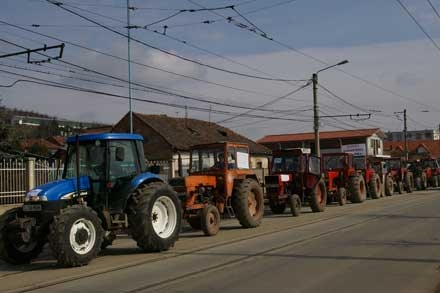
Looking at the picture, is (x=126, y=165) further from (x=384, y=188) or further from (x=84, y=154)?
(x=384, y=188)

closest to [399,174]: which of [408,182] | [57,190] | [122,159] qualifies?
[408,182]

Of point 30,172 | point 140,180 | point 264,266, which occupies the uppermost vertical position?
point 30,172

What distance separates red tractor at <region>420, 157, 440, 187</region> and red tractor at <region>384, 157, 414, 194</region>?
13.7ft

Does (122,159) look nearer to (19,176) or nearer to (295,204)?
(295,204)

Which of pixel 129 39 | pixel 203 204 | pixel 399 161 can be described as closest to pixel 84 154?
pixel 203 204

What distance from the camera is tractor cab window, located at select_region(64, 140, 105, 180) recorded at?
12.4 m

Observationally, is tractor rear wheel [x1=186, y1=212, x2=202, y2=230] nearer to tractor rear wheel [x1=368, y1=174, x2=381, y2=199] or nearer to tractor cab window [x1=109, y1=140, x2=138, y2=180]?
tractor cab window [x1=109, y1=140, x2=138, y2=180]

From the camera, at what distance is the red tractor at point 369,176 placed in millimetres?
33531

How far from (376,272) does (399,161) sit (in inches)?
1314

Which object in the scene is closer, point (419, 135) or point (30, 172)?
point (30, 172)

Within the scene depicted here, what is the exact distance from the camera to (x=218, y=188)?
57.6 ft

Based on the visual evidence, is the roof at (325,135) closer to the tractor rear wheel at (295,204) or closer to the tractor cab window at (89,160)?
the tractor rear wheel at (295,204)

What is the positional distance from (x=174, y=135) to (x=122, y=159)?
1235 inches

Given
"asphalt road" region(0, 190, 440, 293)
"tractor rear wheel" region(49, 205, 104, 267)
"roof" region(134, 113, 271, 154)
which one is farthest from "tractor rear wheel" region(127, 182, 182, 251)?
"roof" region(134, 113, 271, 154)
